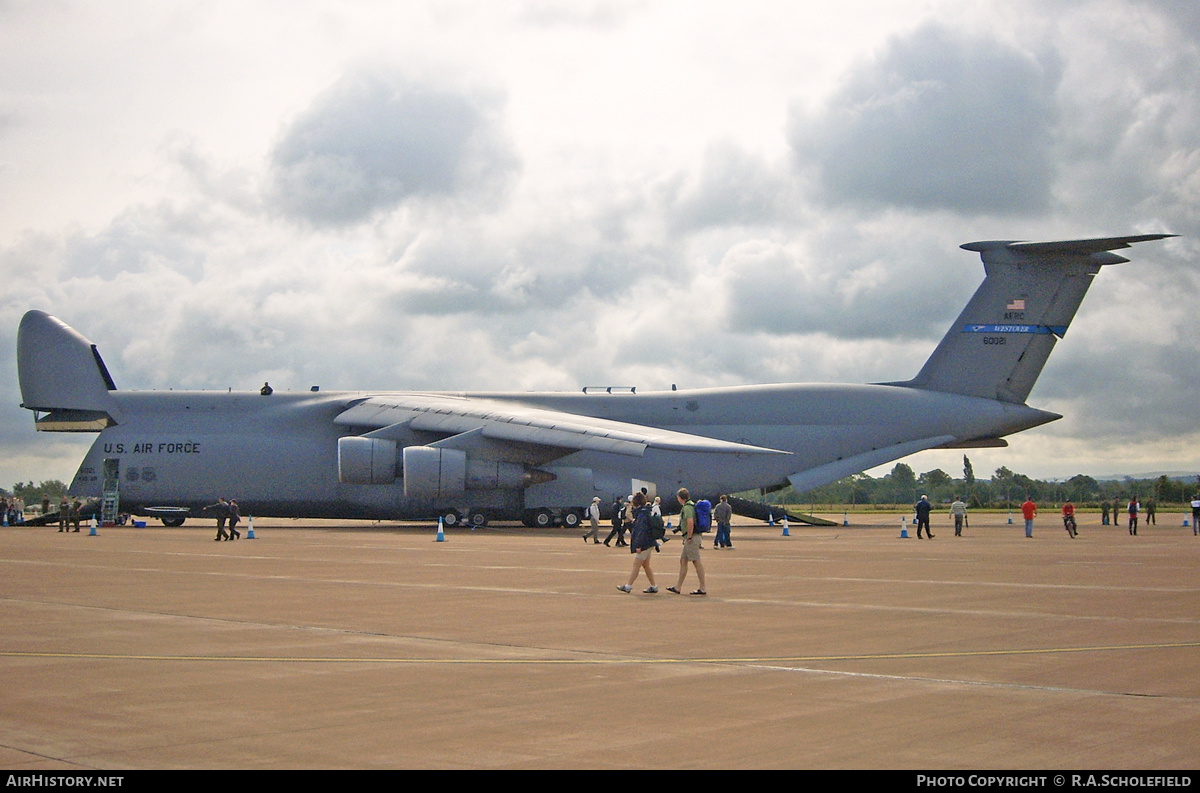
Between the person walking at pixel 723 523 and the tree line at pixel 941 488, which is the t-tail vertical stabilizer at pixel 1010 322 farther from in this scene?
the tree line at pixel 941 488

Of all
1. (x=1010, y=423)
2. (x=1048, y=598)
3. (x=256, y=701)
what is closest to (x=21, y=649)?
(x=256, y=701)

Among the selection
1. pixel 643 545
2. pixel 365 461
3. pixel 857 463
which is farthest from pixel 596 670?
pixel 857 463

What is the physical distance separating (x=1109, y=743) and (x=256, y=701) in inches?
208

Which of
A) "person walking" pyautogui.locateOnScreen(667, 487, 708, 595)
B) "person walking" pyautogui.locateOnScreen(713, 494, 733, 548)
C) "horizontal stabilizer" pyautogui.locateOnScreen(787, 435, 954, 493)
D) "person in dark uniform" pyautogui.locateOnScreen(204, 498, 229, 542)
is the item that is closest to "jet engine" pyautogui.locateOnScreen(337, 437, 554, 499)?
"person in dark uniform" pyautogui.locateOnScreen(204, 498, 229, 542)

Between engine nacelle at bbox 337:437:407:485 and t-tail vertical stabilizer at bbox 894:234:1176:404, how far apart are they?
19.6 m

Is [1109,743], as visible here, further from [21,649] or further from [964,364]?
[964,364]

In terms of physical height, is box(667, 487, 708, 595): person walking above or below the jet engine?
below

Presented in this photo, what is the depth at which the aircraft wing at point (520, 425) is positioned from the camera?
1361 inches

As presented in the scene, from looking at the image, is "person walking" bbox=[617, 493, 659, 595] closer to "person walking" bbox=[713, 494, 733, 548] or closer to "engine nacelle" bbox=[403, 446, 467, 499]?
"person walking" bbox=[713, 494, 733, 548]

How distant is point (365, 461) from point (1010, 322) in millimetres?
23264

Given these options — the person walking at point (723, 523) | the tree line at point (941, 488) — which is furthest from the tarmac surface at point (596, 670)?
the tree line at point (941, 488)

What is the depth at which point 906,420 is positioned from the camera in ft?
135

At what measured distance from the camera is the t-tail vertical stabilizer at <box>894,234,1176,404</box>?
→ 4194 centimetres
